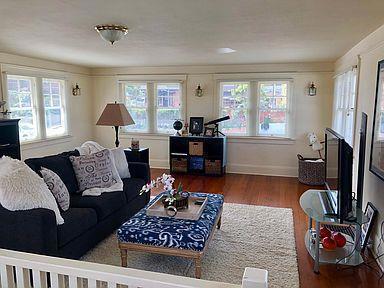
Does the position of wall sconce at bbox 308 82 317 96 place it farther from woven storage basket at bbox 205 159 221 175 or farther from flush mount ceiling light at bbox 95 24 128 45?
flush mount ceiling light at bbox 95 24 128 45

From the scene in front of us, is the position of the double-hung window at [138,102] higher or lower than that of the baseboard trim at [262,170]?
higher

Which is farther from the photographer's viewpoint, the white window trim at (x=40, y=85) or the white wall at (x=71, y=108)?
the white wall at (x=71, y=108)

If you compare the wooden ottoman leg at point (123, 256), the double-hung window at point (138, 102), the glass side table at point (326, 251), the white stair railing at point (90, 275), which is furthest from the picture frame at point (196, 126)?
the white stair railing at point (90, 275)

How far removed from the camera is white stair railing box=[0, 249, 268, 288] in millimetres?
963

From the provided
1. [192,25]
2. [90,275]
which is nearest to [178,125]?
[192,25]

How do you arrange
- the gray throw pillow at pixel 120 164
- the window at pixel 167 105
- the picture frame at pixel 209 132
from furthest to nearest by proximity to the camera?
1. the window at pixel 167 105
2. the picture frame at pixel 209 132
3. the gray throw pillow at pixel 120 164

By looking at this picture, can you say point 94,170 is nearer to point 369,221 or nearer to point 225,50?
point 225,50

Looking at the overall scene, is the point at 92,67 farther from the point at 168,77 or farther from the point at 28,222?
the point at 28,222

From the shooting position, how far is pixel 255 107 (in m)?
6.39

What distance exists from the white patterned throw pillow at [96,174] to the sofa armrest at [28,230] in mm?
998

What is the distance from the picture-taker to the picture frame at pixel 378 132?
110 inches

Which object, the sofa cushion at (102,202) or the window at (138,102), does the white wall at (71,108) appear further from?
the sofa cushion at (102,202)

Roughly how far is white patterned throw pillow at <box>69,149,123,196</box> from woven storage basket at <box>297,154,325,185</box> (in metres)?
3.43

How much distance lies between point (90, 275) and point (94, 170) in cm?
263
